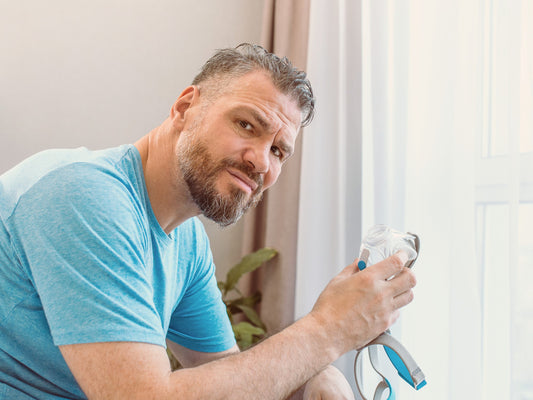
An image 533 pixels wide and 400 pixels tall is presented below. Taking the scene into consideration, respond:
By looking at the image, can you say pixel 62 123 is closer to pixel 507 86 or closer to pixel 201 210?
pixel 201 210

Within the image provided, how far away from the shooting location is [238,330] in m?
1.92

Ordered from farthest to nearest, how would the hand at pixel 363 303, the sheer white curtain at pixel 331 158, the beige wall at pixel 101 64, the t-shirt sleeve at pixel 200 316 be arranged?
the beige wall at pixel 101 64 < the sheer white curtain at pixel 331 158 < the t-shirt sleeve at pixel 200 316 < the hand at pixel 363 303

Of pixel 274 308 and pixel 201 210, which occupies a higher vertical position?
pixel 201 210

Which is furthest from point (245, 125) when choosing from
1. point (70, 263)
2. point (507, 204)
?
point (507, 204)

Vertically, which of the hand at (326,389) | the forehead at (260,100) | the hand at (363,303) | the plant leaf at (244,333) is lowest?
the plant leaf at (244,333)

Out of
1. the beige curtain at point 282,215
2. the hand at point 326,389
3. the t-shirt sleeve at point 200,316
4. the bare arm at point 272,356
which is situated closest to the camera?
the bare arm at point 272,356

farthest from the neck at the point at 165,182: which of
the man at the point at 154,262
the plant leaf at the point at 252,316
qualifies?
the plant leaf at the point at 252,316

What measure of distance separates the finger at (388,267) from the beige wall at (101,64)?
1.71m

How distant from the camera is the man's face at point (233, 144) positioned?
3.23ft

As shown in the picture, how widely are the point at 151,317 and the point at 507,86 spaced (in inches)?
39.6

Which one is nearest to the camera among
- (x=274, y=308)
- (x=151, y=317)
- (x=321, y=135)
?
(x=151, y=317)

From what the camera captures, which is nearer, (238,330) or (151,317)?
(151,317)

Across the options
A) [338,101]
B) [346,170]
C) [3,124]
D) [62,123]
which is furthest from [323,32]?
[3,124]

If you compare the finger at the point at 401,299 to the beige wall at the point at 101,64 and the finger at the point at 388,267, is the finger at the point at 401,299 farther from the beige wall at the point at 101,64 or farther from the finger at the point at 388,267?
the beige wall at the point at 101,64
